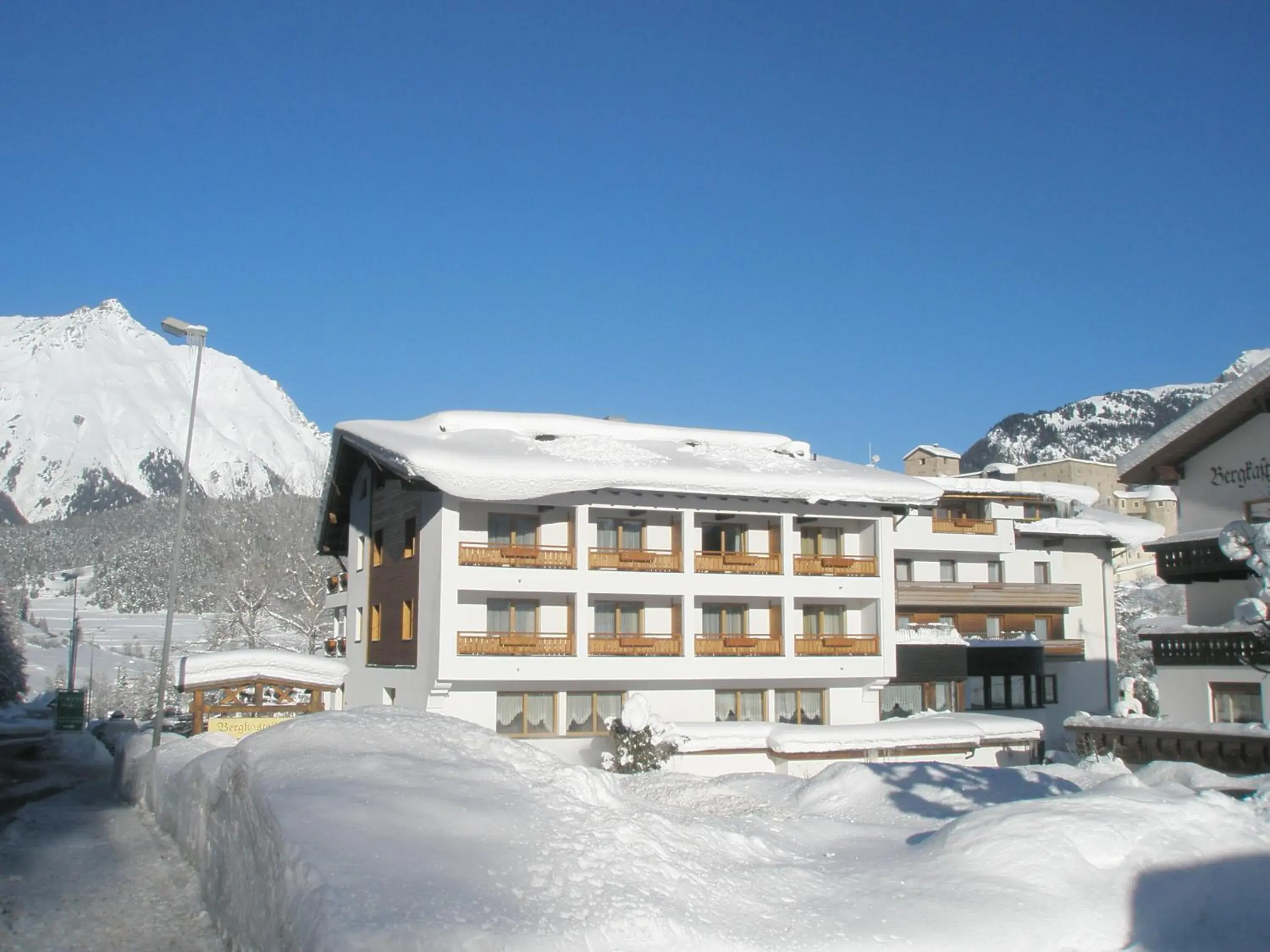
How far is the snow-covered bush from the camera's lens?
30.2m

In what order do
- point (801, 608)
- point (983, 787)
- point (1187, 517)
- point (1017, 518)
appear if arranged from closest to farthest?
point (983, 787) → point (1187, 517) → point (801, 608) → point (1017, 518)

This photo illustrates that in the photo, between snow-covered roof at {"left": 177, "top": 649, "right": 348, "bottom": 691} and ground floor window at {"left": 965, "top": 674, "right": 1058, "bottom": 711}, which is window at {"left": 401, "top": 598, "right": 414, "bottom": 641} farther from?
ground floor window at {"left": 965, "top": 674, "right": 1058, "bottom": 711}

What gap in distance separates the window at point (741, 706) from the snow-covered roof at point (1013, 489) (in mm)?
12413

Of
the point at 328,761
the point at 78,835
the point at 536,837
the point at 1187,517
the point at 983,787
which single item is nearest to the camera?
the point at 536,837

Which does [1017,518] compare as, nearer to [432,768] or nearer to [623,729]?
[623,729]

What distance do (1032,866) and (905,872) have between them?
4.29ft

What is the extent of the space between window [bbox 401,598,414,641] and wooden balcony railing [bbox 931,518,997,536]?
21.6 m

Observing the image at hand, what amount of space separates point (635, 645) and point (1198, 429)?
15982 millimetres

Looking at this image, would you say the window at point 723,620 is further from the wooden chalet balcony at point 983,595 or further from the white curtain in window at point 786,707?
the wooden chalet balcony at point 983,595

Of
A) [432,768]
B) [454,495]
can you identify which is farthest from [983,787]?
[454,495]

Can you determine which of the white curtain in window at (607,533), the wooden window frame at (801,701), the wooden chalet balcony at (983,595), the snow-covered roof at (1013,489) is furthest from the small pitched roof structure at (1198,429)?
the wooden chalet balcony at (983,595)

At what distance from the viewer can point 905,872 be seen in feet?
40.6

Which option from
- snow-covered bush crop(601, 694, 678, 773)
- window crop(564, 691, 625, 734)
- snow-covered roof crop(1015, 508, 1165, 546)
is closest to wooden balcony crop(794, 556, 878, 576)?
window crop(564, 691, 625, 734)

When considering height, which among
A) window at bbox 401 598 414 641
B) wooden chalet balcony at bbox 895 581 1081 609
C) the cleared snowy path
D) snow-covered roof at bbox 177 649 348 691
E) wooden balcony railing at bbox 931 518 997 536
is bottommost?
the cleared snowy path
